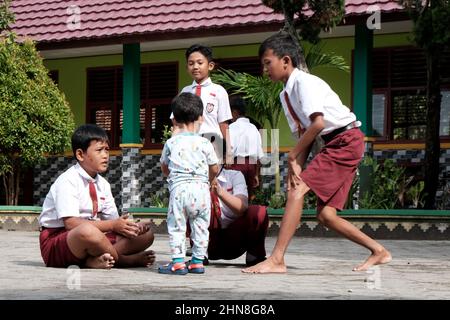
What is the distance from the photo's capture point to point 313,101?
22.0 feet

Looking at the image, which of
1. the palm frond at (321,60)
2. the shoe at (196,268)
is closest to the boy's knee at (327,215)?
the shoe at (196,268)

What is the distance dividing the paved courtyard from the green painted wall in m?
7.24

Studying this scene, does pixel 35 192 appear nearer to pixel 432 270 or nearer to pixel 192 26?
pixel 192 26

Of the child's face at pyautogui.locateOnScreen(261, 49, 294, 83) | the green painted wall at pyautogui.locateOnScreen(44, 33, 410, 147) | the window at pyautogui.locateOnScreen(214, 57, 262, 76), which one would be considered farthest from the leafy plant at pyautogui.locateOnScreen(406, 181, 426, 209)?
the child's face at pyautogui.locateOnScreen(261, 49, 294, 83)

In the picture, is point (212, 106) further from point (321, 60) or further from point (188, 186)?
point (321, 60)

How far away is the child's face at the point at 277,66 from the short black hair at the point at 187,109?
60cm

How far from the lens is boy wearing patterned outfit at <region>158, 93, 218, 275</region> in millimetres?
6699

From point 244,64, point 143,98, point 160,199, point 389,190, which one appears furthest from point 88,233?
point 143,98

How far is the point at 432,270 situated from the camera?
7.43m

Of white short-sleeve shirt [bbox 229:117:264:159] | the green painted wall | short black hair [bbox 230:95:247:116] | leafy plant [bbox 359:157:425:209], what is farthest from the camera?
the green painted wall

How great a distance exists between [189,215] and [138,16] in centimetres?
1021

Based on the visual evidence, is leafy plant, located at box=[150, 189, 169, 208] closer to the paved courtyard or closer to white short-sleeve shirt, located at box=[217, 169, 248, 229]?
the paved courtyard

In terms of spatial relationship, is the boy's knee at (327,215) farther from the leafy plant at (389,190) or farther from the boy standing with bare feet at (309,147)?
the leafy plant at (389,190)

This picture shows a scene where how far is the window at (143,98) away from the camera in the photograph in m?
17.6
